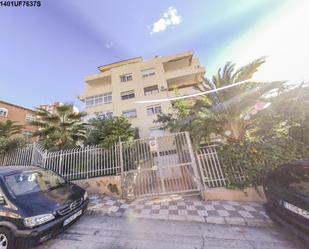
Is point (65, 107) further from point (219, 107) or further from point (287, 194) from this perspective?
point (287, 194)

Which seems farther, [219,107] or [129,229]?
[219,107]

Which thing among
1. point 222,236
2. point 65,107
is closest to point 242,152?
point 222,236

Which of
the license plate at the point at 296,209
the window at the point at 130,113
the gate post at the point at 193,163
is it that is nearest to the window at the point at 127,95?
the window at the point at 130,113

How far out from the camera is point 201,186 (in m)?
5.27

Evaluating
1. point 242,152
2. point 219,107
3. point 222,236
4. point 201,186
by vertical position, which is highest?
point 219,107

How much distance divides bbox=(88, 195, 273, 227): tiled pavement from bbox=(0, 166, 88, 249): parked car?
127 centimetres

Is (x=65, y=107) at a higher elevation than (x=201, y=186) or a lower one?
higher

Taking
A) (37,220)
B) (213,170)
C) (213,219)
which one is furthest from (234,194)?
(37,220)

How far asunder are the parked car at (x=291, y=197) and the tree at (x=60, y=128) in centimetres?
941

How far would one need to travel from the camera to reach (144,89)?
1695 centimetres

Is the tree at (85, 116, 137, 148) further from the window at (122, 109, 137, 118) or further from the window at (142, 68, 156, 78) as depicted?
the window at (142, 68, 156, 78)

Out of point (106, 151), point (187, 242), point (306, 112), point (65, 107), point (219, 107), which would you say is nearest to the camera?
point (187, 242)

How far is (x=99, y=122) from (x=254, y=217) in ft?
30.3

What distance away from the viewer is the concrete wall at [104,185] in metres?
6.14
